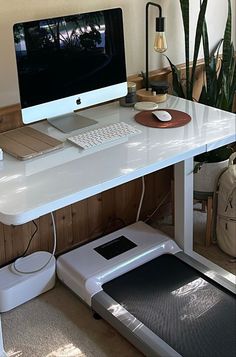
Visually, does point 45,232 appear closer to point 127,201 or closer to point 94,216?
point 94,216

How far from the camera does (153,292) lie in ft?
8.87

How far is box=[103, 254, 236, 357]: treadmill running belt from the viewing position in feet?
7.88

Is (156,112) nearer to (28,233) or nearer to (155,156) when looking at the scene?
(155,156)

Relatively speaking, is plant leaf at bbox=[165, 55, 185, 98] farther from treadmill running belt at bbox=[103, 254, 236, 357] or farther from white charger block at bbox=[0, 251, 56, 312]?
white charger block at bbox=[0, 251, 56, 312]

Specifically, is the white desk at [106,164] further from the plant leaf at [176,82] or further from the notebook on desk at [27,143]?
the plant leaf at [176,82]

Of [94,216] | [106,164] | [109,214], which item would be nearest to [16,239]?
[94,216]

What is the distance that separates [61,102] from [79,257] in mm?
765

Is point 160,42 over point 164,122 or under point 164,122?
over

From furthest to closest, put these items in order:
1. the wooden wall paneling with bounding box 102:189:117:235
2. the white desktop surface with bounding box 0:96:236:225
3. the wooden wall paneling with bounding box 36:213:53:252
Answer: the wooden wall paneling with bounding box 102:189:117:235
the wooden wall paneling with bounding box 36:213:53:252
the white desktop surface with bounding box 0:96:236:225

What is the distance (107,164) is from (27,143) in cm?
38

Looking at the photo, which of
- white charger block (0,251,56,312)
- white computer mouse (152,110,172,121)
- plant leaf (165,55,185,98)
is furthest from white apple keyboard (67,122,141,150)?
white charger block (0,251,56,312)

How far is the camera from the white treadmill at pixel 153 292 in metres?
2.41

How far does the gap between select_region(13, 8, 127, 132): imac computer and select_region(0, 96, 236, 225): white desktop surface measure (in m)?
0.13

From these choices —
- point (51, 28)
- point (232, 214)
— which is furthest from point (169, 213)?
point (51, 28)
